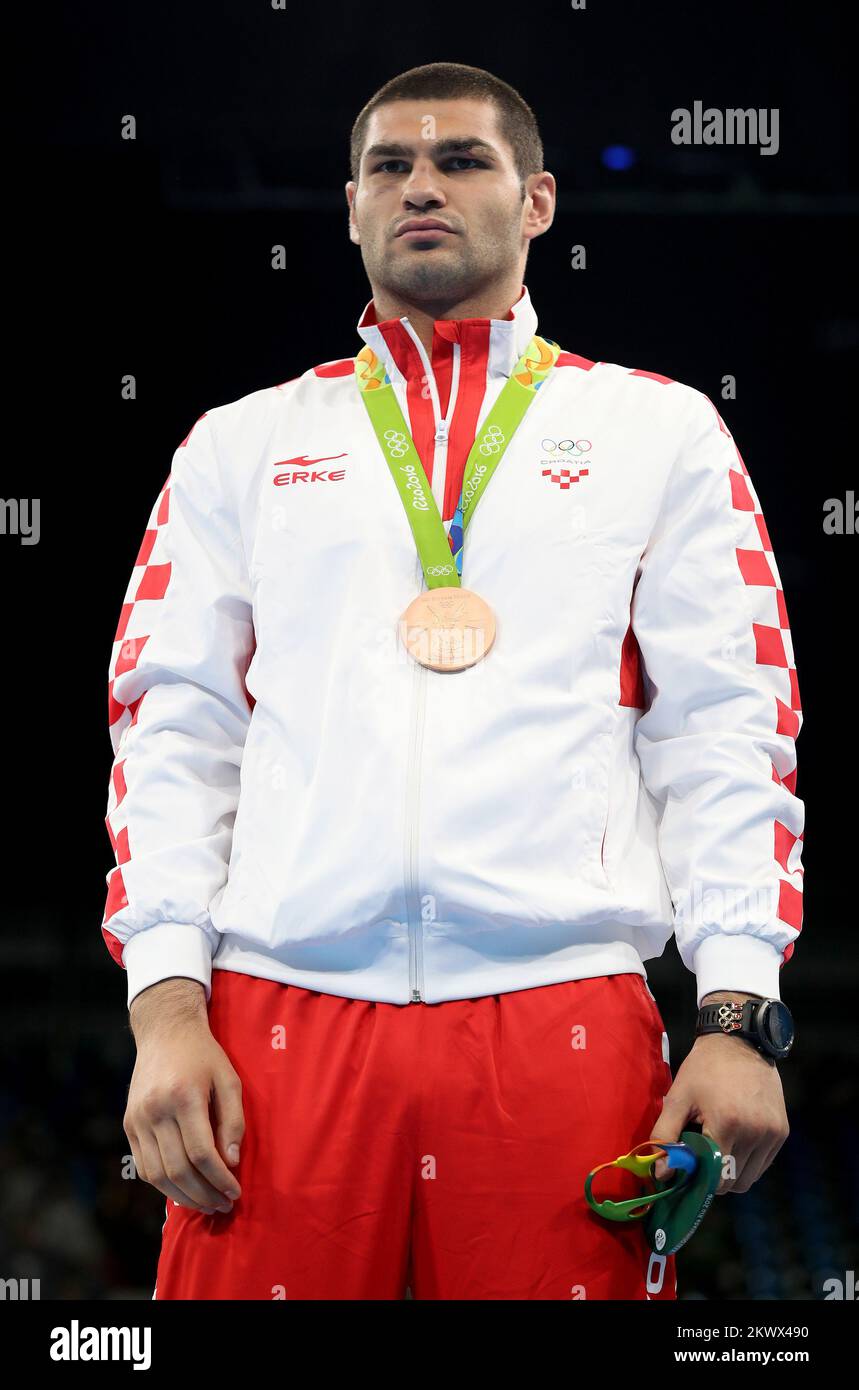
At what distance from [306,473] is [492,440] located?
25 centimetres

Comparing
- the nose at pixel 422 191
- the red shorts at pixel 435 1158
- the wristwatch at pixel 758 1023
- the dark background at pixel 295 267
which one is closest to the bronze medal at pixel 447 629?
the red shorts at pixel 435 1158

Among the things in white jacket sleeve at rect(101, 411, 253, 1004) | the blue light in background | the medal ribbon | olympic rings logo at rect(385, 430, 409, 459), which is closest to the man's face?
the medal ribbon

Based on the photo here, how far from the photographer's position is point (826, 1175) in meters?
5.98

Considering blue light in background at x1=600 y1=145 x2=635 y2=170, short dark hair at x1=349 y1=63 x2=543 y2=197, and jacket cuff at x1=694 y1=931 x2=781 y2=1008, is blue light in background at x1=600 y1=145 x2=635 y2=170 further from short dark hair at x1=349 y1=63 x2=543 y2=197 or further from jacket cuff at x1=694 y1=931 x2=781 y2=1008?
jacket cuff at x1=694 y1=931 x2=781 y2=1008

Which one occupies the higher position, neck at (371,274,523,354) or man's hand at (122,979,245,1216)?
neck at (371,274,523,354)

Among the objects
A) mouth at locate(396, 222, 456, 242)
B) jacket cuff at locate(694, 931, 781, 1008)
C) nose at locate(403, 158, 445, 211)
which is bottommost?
jacket cuff at locate(694, 931, 781, 1008)

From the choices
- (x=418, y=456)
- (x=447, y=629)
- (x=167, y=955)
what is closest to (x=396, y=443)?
(x=418, y=456)

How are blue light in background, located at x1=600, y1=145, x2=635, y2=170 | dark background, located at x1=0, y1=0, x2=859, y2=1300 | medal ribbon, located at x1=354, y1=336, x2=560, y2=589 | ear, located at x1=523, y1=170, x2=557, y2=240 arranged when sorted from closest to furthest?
1. medal ribbon, located at x1=354, y1=336, x2=560, y2=589
2. ear, located at x1=523, y1=170, x2=557, y2=240
3. dark background, located at x1=0, y1=0, x2=859, y2=1300
4. blue light in background, located at x1=600, y1=145, x2=635, y2=170

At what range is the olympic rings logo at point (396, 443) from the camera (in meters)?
1.95

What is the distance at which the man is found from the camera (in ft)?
5.41

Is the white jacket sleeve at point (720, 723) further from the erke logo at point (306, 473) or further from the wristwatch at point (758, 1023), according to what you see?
the erke logo at point (306, 473)

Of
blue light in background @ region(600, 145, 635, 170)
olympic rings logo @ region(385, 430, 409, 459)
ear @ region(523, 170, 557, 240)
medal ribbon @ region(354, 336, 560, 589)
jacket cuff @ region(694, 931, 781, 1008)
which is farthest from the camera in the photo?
blue light in background @ region(600, 145, 635, 170)

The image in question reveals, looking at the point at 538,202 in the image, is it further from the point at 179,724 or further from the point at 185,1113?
the point at 185,1113
